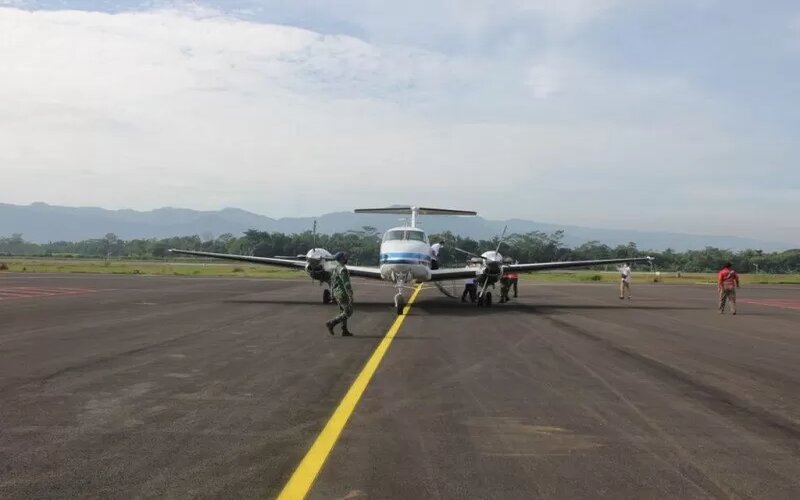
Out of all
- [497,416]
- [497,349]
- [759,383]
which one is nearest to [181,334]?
[497,349]

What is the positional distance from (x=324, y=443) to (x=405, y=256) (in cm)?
1783

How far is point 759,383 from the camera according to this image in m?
10.1

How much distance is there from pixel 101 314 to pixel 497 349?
44.7 ft

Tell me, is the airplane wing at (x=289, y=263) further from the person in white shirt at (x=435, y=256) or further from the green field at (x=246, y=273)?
the green field at (x=246, y=273)

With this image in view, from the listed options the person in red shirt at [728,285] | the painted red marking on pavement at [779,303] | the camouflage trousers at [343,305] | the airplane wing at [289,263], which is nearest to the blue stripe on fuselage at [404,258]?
the airplane wing at [289,263]

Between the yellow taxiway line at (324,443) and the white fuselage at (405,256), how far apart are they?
13.0 meters

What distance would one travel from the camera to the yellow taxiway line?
5.00 m

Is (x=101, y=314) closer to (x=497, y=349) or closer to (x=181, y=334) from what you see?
(x=181, y=334)

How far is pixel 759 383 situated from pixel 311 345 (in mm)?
8440

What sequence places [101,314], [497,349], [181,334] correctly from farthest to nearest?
[101,314] < [181,334] < [497,349]

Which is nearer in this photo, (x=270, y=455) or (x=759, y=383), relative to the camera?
(x=270, y=455)

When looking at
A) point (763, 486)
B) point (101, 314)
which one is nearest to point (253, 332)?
point (101, 314)

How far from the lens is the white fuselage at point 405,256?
24.0 m

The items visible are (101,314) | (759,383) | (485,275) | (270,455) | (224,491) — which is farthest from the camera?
(485,275)
